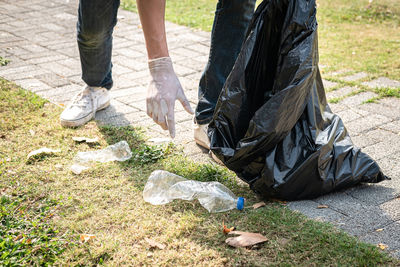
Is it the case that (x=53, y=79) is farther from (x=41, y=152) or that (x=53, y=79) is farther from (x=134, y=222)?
(x=134, y=222)

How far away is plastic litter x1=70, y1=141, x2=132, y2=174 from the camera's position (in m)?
3.08

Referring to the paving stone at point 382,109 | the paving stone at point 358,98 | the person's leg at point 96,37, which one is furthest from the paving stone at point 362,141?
the person's leg at point 96,37

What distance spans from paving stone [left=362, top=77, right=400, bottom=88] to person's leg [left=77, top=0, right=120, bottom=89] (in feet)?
7.51

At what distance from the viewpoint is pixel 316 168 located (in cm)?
260

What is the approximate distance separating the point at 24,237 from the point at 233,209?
1003mm

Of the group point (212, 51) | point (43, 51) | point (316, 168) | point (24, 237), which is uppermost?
point (212, 51)

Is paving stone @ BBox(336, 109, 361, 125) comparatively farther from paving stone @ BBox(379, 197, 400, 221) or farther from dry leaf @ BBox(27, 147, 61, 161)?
dry leaf @ BBox(27, 147, 61, 161)

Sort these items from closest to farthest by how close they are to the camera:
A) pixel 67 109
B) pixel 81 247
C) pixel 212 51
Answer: pixel 81 247 < pixel 212 51 < pixel 67 109

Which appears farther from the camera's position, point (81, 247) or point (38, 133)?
point (38, 133)

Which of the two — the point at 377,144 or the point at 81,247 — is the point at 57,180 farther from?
the point at 377,144

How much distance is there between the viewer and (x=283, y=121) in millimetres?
2545

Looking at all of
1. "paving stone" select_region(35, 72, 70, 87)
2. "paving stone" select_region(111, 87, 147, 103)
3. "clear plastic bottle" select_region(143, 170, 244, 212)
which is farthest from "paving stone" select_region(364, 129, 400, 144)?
"paving stone" select_region(35, 72, 70, 87)

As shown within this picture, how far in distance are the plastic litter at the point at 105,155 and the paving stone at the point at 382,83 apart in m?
2.40

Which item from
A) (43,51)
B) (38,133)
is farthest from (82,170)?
(43,51)
